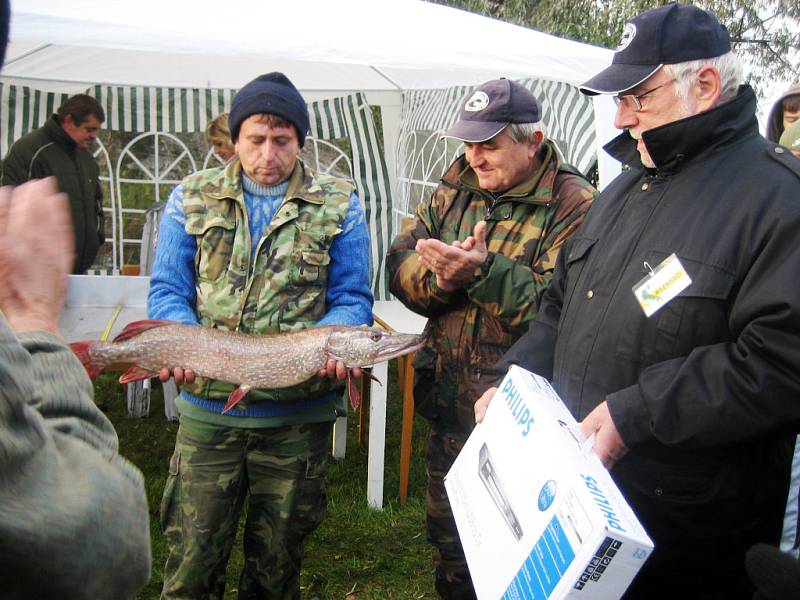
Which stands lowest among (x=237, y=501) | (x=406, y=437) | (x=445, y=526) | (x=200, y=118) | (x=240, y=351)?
(x=406, y=437)

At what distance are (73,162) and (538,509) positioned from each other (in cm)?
571

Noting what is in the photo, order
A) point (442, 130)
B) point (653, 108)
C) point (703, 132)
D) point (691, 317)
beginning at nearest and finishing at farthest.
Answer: point (691, 317), point (703, 132), point (653, 108), point (442, 130)

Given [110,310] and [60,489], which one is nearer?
[60,489]

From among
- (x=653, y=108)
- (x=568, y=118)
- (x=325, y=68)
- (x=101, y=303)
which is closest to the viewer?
(x=653, y=108)

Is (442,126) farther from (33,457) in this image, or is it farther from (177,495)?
(33,457)

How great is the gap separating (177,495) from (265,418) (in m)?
0.46

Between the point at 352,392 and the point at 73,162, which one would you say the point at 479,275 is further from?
the point at 73,162

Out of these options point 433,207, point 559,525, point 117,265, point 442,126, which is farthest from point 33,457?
Result: point 117,265

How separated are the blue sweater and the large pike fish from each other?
13 cm

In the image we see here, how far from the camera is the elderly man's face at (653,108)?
2162 millimetres

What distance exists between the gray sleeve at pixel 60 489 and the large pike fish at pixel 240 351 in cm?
176

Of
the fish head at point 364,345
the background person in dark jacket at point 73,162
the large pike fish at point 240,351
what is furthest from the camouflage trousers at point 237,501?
the background person in dark jacket at point 73,162

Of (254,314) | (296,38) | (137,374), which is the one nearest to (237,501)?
(137,374)

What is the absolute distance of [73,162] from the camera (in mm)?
6309
